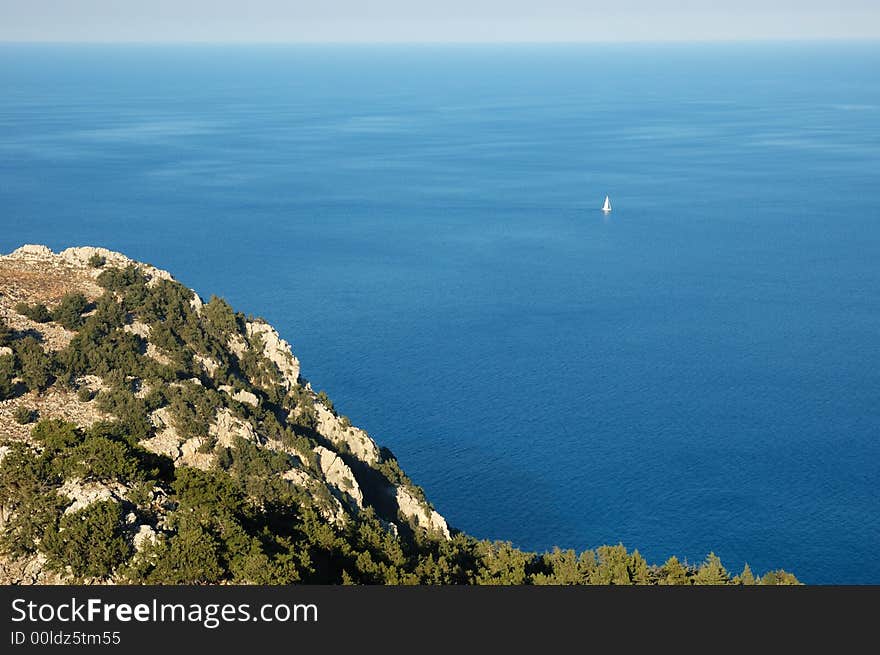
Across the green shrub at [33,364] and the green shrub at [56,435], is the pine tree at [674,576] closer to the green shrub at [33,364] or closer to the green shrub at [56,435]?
the green shrub at [56,435]

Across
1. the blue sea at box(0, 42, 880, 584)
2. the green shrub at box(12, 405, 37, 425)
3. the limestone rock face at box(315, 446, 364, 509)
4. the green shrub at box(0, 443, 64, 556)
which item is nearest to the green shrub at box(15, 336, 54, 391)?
the green shrub at box(12, 405, 37, 425)

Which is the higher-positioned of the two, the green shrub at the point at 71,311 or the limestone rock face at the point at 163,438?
the green shrub at the point at 71,311

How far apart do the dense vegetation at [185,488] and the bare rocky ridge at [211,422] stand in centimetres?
31

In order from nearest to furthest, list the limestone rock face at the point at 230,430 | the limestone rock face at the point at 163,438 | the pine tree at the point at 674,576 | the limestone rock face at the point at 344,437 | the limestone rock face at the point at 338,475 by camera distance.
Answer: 1. the pine tree at the point at 674,576
2. the limestone rock face at the point at 163,438
3. the limestone rock face at the point at 230,430
4. the limestone rock face at the point at 338,475
5. the limestone rock face at the point at 344,437

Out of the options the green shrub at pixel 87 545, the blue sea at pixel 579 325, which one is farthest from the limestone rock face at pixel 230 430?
the blue sea at pixel 579 325

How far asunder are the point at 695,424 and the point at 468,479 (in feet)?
72.8

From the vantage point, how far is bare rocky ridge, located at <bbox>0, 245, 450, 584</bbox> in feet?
131

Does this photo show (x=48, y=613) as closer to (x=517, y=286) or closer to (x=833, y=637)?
(x=833, y=637)

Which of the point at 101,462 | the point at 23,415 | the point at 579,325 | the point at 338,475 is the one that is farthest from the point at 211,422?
the point at 579,325

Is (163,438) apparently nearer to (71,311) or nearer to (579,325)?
(71,311)

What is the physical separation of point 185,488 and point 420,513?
1788cm

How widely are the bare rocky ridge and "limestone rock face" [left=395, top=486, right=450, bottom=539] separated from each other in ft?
0.16

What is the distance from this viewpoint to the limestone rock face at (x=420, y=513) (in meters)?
48.9

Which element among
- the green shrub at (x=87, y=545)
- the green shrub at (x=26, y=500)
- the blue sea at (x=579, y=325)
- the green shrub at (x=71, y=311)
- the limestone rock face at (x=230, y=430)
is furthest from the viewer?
the blue sea at (x=579, y=325)
